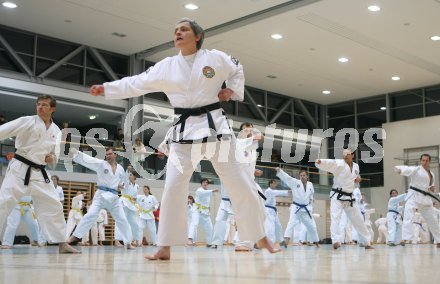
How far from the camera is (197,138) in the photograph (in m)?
3.96

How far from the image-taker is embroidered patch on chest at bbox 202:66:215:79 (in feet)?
13.1

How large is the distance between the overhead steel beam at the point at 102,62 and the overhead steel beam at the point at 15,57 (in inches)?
78.9

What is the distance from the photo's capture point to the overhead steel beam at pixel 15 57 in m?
14.1

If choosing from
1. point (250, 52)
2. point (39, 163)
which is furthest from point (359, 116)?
point (39, 163)

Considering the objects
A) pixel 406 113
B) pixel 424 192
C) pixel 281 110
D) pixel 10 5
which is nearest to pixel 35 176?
pixel 424 192

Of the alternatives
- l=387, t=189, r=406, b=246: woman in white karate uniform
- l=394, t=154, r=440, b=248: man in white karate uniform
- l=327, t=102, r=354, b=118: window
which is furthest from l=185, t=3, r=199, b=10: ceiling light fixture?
l=327, t=102, r=354, b=118: window

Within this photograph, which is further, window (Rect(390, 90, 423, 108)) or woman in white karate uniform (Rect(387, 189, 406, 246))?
window (Rect(390, 90, 423, 108))

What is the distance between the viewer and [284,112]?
70.3ft

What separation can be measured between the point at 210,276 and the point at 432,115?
19159 millimetres

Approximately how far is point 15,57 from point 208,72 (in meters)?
11.6

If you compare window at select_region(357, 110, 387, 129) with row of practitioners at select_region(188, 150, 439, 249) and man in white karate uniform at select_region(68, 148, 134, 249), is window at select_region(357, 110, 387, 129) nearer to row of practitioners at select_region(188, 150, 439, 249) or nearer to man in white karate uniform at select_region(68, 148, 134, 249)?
row of practitioners at select_region(188, 150, 439, 249)

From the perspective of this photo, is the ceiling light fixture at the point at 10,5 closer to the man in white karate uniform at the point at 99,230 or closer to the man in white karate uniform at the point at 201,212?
the man in white karate uniform at the point at 99,230

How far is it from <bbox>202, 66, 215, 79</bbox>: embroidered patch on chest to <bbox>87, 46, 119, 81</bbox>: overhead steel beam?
12312mm

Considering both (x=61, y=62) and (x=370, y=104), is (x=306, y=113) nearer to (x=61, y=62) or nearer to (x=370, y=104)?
(x=370, y=104)
